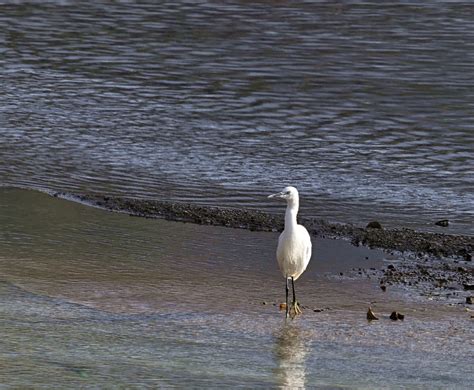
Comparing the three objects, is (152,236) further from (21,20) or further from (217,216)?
(21,20)

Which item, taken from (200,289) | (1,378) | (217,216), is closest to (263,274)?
(200,289)

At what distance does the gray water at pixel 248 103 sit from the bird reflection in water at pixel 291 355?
3.43 metres

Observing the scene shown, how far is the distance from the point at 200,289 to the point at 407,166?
16.2ft

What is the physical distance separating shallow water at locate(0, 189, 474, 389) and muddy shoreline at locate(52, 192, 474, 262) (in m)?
0.18

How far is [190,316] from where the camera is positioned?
928 centimetres

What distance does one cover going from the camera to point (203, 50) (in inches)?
805

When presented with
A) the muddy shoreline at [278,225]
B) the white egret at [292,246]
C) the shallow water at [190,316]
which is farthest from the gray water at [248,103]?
the white egret at [292,246]

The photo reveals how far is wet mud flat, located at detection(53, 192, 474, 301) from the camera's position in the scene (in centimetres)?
1024

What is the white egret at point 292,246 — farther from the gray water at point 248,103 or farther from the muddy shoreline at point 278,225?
the gray water at point 248,103

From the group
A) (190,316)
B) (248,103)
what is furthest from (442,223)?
(248,103)

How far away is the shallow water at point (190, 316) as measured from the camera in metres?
7.91

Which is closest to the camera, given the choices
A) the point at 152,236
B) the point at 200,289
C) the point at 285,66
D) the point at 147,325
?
the point at 147,325

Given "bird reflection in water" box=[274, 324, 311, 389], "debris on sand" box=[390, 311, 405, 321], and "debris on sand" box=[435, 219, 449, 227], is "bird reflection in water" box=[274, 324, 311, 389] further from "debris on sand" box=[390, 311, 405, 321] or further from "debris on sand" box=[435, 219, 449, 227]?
"debris on sand" box=[435, 219, 449, 227]

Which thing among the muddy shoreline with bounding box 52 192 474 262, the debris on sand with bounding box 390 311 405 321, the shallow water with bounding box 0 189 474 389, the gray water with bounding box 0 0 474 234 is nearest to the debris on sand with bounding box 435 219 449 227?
the gray water with bounding box 0 0 474 234
